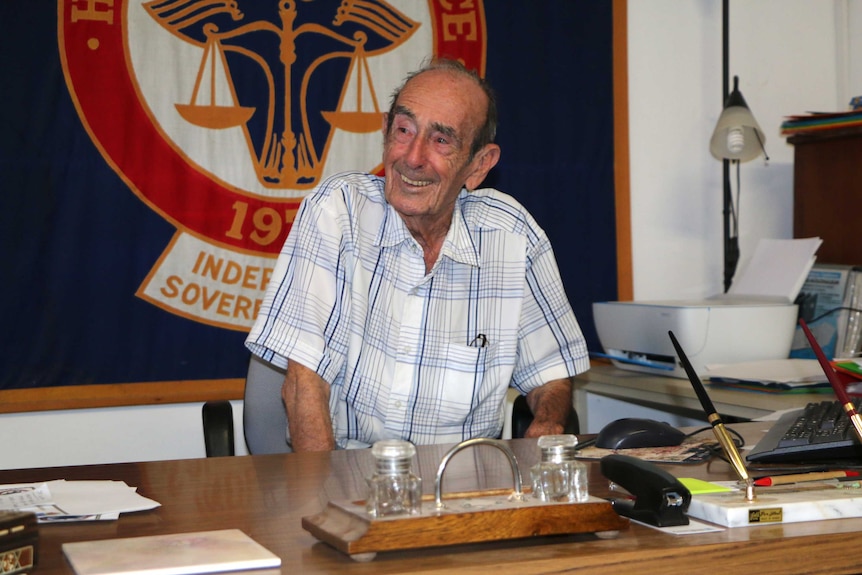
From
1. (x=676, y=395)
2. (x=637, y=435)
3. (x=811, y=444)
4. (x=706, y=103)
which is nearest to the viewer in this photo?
(x=811, y=444)

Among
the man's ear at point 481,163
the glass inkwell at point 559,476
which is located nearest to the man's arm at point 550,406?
the man's ear at point 481,163

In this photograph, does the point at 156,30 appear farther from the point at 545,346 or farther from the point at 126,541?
the point at 126,541

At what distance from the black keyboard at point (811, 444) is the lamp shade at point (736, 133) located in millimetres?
1813

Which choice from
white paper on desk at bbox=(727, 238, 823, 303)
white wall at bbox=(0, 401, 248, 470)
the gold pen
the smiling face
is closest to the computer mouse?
the gold pen

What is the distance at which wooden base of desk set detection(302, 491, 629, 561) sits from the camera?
796 mm

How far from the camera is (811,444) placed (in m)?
1.25

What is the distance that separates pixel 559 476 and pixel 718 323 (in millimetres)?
1824

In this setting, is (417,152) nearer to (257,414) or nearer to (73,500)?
(257,414)

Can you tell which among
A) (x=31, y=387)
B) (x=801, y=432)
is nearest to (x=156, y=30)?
(x=31, y=387)

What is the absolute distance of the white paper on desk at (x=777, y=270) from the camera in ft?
9.05

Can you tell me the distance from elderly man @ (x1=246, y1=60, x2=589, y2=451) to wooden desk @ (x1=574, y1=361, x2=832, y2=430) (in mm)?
419

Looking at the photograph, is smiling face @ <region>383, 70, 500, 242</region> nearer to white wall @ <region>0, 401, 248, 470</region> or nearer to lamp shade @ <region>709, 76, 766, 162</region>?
white wall @ <region>0, 401, 248, 470</region>

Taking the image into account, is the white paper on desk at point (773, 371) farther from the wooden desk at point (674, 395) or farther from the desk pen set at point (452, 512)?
the desk pen set at point (452, 512)

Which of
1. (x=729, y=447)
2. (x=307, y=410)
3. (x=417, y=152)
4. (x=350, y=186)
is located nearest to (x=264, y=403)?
(x=307, y=410)
